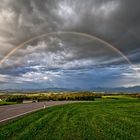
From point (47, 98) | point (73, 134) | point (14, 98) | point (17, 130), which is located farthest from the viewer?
point (47, 98)

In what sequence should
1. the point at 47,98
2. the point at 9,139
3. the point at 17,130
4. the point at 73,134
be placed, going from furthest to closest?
1. the point at 47,98
2. the point at 17,130
3. the point at 73,134
4. the point at 9,139

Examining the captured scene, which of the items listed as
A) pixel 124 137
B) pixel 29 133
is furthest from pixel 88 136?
pixel 29 133

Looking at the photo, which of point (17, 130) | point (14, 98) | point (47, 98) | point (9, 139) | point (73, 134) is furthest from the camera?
point (47, 98)

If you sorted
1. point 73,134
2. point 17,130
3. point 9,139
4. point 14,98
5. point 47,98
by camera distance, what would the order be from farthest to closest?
point 47,98
point 14,98
point 17,130
point 73,134
point 9,139

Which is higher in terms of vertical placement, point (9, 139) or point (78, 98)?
point (78, 98)

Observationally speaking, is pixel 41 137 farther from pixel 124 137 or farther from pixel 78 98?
pixel 78 98

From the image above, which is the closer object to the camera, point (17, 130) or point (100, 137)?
point (100, 137)

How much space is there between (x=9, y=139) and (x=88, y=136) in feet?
15.4

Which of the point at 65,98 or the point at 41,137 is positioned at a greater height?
the point at 65,98

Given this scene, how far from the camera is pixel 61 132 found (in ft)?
53.5

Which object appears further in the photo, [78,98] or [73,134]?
[78,98]

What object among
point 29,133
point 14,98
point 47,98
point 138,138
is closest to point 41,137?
point 29,133

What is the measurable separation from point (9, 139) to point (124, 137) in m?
6.77

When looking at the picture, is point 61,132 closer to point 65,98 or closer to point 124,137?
point 124,137
